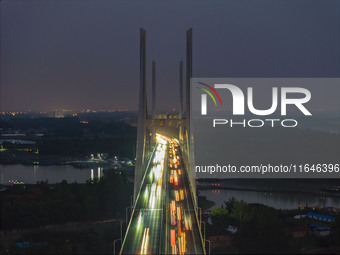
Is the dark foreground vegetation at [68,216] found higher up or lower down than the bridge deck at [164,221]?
lower down

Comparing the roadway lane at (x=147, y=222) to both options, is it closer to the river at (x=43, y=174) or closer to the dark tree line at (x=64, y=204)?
the dark tree line at (x=64, y=204)

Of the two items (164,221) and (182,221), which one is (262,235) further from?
(164,221)

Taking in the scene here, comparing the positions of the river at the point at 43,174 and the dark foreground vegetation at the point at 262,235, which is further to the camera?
the river at the point at 43,174

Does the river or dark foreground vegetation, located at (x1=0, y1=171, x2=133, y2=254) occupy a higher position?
the river

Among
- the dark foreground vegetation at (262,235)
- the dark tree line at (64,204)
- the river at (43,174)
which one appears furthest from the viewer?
the river at (43,174)

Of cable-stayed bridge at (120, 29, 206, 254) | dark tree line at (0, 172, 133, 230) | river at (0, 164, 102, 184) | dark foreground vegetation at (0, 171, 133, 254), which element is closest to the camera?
cable-stayed bridge at (120, 29, 206, 254)

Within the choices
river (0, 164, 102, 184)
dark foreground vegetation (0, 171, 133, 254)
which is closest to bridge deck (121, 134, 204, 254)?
dark foreground vegetation (0, 171, 133, 254)

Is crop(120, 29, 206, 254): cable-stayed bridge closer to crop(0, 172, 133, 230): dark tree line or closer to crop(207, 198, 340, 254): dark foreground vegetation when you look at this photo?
crop(207, 198, 340, 254): dark foreground vegetation

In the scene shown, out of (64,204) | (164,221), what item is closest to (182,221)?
(164,221)

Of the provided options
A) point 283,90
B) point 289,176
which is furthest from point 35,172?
point 283,90

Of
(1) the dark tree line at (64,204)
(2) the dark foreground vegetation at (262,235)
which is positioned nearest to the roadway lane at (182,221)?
(2) the dark foreground vegetation at (262,235)
